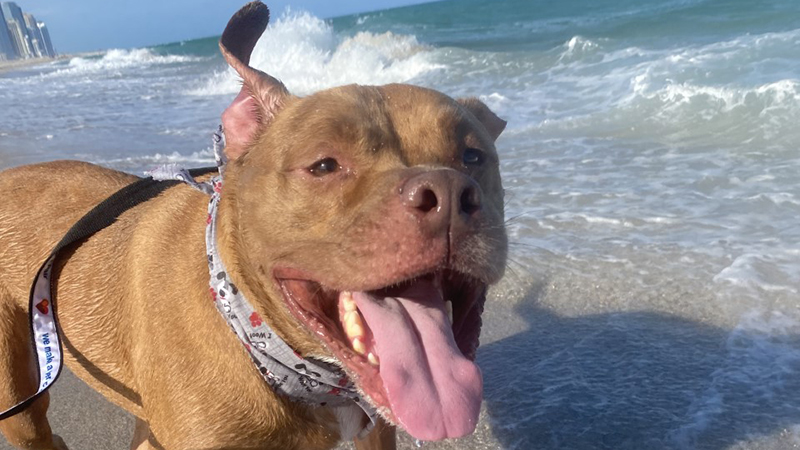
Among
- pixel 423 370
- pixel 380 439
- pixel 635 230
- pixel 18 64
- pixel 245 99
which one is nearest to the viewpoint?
pixel 423 370

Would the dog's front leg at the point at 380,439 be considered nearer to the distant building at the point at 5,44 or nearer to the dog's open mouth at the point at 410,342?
the dog's open mouth at the point at 410,342

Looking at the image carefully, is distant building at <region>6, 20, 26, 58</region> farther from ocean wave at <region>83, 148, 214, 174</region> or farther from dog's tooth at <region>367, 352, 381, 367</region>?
dog's tooth at <region>367, 352, 381, 367</region>

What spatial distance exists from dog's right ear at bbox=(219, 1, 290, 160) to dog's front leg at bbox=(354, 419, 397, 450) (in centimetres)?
118

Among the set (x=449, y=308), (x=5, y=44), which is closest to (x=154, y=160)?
(x=449, y=308)

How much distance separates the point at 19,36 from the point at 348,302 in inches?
5901

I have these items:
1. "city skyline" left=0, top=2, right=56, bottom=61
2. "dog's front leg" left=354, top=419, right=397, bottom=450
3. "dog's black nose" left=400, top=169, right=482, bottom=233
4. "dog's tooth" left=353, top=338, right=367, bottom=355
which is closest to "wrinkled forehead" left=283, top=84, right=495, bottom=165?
"dog's black nose" left=400, top=169, right=482, bottom=233

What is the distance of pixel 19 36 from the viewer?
134 m

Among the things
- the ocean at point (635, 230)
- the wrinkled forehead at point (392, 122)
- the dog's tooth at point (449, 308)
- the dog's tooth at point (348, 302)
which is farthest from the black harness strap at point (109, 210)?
the ocean at point (635, 230)

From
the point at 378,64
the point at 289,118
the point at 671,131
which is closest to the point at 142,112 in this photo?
the point at 378,64

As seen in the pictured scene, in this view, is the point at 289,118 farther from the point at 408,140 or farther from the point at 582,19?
the point at 582,19

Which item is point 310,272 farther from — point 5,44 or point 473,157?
point 5,44

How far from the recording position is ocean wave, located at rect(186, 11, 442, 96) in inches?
750

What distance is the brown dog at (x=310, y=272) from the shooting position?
Answer: 84.0 inches

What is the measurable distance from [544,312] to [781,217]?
2.06 meters
